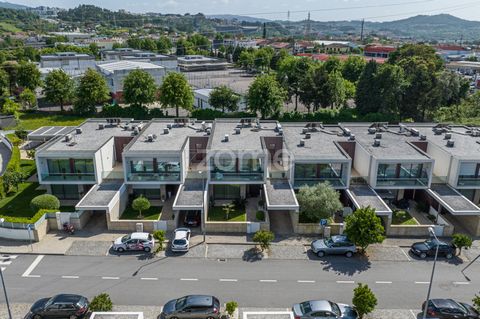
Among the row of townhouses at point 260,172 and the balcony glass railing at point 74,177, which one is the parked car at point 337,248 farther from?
the balcony glass railing at point 74,177

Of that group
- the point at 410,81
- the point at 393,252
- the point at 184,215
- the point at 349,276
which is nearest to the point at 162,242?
the point at 184,215

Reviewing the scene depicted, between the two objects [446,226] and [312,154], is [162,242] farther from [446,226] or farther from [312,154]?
[446,226]

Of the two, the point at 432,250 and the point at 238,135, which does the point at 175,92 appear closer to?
the point at 238,135

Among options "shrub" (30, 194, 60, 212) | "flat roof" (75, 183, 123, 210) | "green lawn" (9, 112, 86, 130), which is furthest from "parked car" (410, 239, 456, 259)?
"green lawn" (9, 112, 86, 130)

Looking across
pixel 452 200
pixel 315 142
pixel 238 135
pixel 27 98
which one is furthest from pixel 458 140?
pixel 27 98

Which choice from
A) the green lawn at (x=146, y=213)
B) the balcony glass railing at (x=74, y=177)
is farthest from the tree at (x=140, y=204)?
the balcony glass railing at (x=74, y=177)

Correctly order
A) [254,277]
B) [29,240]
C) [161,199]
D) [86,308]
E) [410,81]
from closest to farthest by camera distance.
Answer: [86,308]
[254,277]
[29,240]
[161,199]
[410,81]
